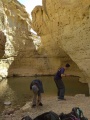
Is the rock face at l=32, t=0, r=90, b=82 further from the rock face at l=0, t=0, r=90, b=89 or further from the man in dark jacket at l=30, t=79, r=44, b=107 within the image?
the man in dark jacket at l=30, t=79, r=44, b=107

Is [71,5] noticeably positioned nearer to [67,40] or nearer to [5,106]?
[67,40]

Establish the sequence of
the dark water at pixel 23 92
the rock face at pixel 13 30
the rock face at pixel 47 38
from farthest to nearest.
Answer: the rock face at pixel 13 30
the rock face at pixel 47 38
the dark water at pixel 23 92

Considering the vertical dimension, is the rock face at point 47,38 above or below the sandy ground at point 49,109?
above

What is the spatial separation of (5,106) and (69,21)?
6.85 metres

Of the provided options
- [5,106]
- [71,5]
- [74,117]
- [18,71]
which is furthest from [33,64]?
[74,117]

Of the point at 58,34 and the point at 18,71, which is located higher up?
the point at 58,34

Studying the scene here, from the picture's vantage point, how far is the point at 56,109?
7637 millimetres

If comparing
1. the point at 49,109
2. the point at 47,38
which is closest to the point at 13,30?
the point at 47,38

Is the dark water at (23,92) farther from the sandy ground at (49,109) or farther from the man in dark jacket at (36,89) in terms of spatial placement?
the man in dark jacket at (36,89)

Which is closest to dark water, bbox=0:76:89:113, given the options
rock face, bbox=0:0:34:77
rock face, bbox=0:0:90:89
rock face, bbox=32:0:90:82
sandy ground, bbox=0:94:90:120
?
rock face, bbox=0:0:90:89

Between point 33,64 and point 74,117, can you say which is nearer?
point 74,117

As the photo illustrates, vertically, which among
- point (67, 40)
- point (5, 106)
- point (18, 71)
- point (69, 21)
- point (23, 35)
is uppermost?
point (23, 35)

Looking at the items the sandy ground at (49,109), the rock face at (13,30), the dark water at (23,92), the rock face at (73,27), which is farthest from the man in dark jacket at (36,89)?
the rock face at (13,30)

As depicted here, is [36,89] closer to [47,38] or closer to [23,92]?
[23,92]
